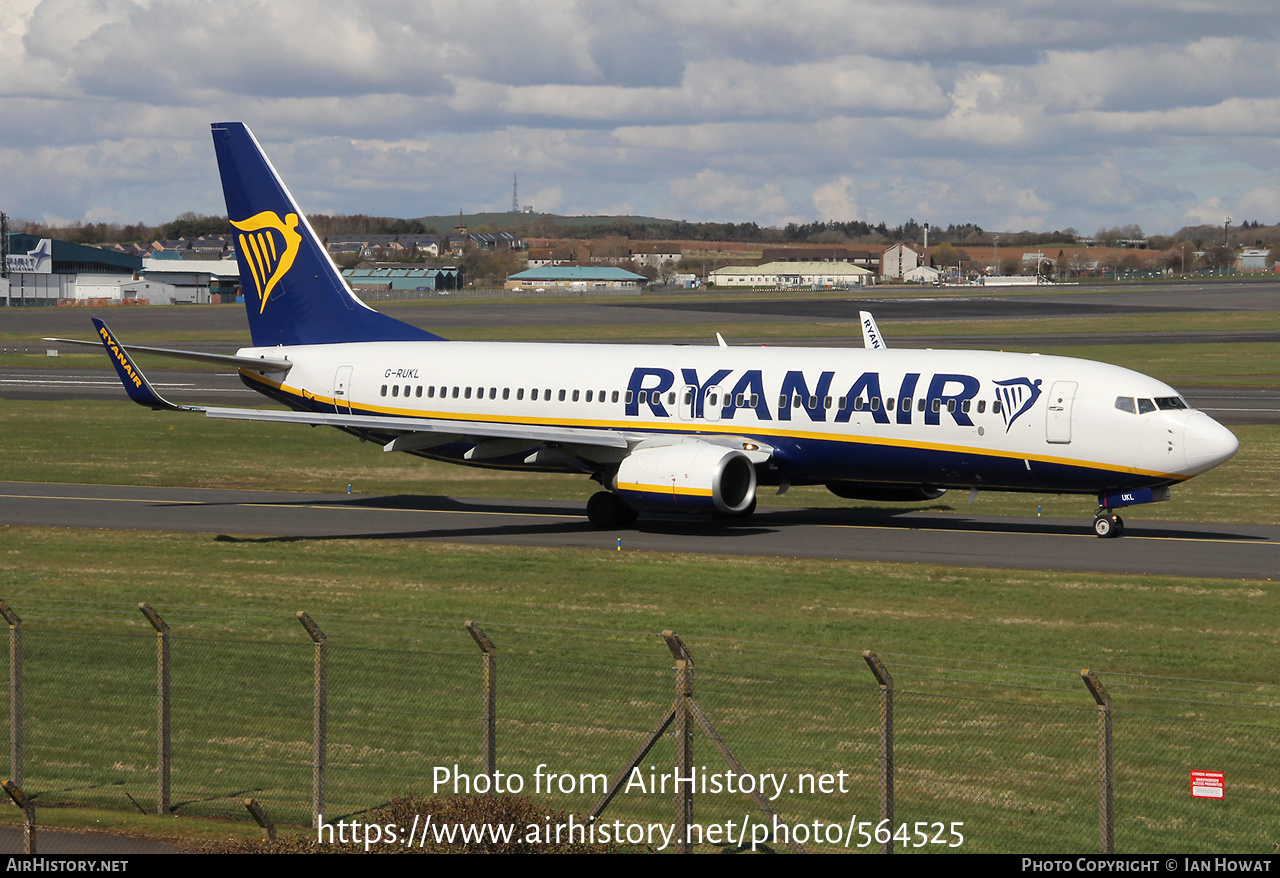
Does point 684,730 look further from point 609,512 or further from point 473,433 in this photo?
point 609,512

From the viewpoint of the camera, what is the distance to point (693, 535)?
36719 millimetres

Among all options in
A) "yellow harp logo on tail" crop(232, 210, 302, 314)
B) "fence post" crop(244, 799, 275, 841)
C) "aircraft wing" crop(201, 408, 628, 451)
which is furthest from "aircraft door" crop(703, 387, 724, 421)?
"fence post" crop(244, 799, 275, 841)

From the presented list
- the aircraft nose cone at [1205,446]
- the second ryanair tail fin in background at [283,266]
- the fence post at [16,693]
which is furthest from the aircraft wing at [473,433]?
the fence post at [16,693]

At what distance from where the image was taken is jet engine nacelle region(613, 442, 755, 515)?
114 feet

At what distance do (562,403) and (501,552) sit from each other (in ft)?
21.3

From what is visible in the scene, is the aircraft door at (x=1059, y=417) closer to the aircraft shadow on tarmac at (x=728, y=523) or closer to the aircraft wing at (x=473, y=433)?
the aircraft shadow on tarmac at (x=728, y=523)

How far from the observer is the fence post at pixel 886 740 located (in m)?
12.8

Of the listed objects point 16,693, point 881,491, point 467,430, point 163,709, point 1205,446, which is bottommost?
point 881,491

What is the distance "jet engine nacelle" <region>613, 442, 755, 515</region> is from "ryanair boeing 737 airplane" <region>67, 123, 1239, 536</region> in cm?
5

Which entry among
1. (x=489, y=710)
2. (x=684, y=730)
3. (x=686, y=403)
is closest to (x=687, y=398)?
(x=686, y=403)

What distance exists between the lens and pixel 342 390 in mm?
42219

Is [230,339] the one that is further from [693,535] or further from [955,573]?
[955,573]

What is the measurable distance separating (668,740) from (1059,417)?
60.3ft

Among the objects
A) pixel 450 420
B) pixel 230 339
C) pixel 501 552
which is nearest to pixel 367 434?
pixel 450 420
